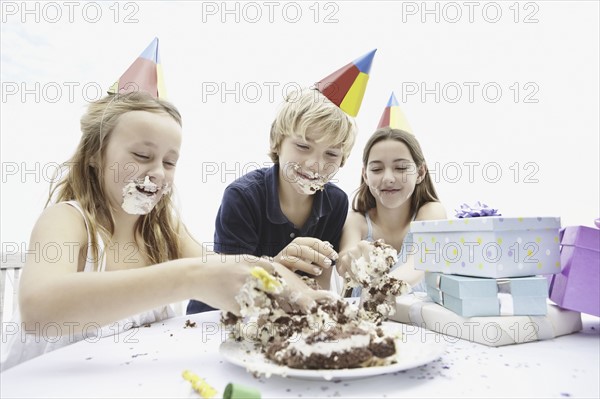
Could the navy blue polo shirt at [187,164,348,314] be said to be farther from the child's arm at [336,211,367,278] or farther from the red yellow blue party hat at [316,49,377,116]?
the red yellow blue party hat at [316,49,377,116]

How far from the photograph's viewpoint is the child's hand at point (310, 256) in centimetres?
100

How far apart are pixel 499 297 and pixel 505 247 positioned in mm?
91

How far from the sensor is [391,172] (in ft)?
5.20

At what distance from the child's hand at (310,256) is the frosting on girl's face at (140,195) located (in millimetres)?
325

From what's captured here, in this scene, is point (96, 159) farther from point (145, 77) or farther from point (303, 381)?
point (303, 381)

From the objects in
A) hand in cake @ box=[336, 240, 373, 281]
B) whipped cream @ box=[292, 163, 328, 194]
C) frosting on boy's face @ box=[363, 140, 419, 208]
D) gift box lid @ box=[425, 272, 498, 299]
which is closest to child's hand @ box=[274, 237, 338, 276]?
hand in cake @ box=[336, 240, 373, 281]

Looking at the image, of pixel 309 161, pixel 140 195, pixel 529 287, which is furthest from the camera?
pixel 309 161

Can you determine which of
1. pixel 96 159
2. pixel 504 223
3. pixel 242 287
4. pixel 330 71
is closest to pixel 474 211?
pixel 504 223

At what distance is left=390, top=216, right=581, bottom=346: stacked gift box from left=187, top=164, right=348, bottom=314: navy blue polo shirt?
0.65 metres

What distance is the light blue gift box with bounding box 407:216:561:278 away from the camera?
2.75 ft

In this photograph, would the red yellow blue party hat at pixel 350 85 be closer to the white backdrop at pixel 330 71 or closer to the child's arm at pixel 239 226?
the child's arm at pixel 239 226

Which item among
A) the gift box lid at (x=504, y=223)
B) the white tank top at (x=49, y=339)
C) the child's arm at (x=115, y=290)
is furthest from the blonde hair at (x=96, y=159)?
the gift box lid at (x=504, y=223)

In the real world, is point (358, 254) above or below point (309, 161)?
below

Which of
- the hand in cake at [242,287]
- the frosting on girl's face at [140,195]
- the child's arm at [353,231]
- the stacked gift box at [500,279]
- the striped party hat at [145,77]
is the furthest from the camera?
the child's arm at [353,231]
